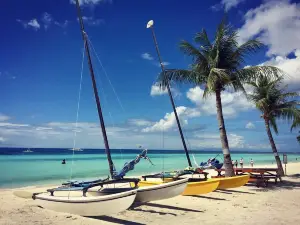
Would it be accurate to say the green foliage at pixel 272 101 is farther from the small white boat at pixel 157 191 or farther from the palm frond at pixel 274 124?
the small white boat at pixel 157 191

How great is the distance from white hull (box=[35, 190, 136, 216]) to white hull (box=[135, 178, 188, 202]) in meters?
1.53

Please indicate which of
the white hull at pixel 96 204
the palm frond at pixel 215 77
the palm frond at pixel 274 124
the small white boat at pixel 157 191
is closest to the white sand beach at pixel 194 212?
the white hull at pixel 96 204

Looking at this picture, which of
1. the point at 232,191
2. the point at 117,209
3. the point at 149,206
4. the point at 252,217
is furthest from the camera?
the point at 232,191

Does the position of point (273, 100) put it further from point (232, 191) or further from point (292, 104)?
point (232, 191)

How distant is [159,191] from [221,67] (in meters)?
8.84

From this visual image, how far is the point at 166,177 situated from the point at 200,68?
7107 mm

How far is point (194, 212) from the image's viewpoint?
9.18 meters

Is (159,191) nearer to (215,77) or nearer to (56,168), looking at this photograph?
(215,77)

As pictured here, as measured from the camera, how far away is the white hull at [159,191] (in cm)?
905

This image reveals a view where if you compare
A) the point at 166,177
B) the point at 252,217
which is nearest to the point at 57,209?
the point at 166,177

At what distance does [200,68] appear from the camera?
15.5 meters

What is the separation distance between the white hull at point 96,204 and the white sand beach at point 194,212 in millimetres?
360

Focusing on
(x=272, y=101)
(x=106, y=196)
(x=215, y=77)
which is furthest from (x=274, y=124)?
(x=106, y=196)

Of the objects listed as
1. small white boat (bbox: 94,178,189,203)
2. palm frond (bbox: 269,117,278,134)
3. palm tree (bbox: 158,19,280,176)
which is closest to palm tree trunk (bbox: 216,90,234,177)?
palm tree (bbox: 158,19,280,176)
